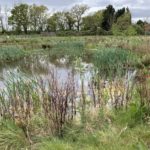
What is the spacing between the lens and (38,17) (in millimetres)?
60938

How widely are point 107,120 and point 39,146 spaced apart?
1195mm

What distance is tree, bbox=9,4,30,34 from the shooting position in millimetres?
58250

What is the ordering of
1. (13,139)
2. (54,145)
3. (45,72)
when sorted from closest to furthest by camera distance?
(54,145), (13,139), (45,72)

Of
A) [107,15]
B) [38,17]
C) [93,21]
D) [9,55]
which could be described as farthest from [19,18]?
[9,55]

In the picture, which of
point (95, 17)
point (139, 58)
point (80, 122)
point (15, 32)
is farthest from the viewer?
point (95, 17)

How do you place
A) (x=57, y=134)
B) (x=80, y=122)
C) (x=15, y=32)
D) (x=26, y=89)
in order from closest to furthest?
(x=57, y=134)
(x=80, y=122)
(x=26, y=89)
(x=15, y=32)

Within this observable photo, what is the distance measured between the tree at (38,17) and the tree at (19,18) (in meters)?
1.19

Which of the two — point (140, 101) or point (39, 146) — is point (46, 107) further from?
point (140, 101)

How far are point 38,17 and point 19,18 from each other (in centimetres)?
382

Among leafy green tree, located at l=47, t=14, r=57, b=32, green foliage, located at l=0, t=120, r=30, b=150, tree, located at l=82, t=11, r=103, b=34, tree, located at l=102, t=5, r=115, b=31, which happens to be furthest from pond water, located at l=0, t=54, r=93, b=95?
tree, located at l=102, t=5, r=115, b=31

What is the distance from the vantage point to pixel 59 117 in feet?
17.0

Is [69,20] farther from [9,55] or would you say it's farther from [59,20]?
[9,55]

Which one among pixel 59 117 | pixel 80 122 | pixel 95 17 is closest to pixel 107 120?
pixel 80 122

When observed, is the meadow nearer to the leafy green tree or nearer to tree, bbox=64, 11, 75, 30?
the leafy green tree
